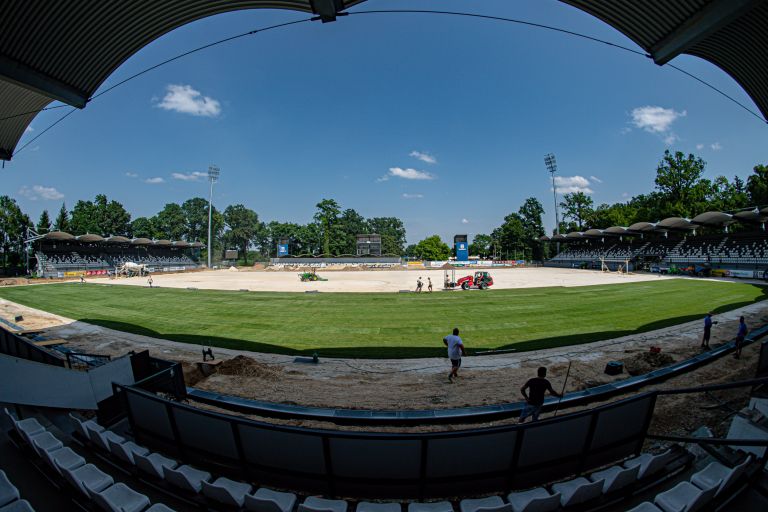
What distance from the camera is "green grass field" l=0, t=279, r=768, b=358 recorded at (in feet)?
47.4

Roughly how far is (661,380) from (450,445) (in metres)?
8.97

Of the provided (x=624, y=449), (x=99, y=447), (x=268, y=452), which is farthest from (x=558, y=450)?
(x=99, y=447)

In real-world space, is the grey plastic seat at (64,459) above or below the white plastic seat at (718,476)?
below

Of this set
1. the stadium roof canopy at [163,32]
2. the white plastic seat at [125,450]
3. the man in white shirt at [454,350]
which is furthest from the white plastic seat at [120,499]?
the stadium roof canopy at [163,32]

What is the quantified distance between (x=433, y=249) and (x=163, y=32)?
10840 centimetres

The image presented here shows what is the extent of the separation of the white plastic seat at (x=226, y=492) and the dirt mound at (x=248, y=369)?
6790 millimetres

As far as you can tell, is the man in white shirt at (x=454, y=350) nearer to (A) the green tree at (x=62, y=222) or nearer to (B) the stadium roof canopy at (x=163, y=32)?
(B) the stadium roof canopy at (x=163, y=32)

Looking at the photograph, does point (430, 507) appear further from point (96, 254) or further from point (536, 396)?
point (96, 254)

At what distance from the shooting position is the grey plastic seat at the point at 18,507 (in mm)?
3420

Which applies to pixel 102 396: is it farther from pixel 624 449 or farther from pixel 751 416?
pixel 751 416

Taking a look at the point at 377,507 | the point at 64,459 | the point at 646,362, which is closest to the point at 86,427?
the point at 64,459

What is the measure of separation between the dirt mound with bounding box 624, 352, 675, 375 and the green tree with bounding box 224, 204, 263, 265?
5612 inches

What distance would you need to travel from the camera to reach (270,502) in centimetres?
340

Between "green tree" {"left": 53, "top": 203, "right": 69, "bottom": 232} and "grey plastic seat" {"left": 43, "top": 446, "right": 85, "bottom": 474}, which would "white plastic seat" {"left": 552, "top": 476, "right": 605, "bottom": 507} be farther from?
"green tree" {"left": 53, "top": 203, "right": 69, "bottom": 232}
